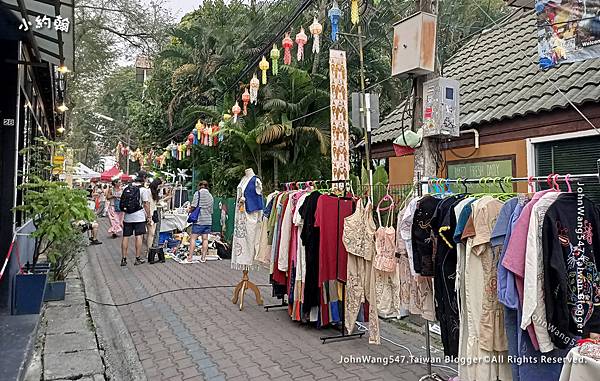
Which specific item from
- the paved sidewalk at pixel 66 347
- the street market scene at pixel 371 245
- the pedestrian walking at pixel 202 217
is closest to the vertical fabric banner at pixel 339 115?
the street market scene at pixel 371 245

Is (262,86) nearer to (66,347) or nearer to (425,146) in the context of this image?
(425,146)

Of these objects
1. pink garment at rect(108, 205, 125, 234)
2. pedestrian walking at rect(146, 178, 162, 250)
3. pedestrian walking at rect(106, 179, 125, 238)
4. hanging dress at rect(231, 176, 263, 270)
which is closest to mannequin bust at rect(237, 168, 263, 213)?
hanging dress at rect(231, 176, 263, 270)

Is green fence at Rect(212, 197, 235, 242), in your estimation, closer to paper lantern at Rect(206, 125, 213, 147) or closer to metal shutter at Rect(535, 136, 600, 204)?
paper lantern at Rect(206, 125, 213, 147)

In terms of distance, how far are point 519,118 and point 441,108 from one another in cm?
273

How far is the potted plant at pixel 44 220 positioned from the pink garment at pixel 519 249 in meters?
5.08

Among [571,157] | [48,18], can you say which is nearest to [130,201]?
[48,18]

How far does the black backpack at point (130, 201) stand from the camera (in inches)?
364

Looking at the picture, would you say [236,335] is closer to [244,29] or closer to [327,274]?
[327,274]

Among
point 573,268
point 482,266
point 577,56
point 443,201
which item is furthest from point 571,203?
point 577,56

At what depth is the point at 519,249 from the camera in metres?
2.75

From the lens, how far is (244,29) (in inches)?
645

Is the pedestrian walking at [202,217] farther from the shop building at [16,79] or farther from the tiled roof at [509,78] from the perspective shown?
the tiled roof at [509,78]

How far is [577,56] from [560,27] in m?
0.35

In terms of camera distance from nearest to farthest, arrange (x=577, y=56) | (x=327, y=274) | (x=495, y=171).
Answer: (x=577, y=56) < (x=327, y=274) < (x=495, y=171)
